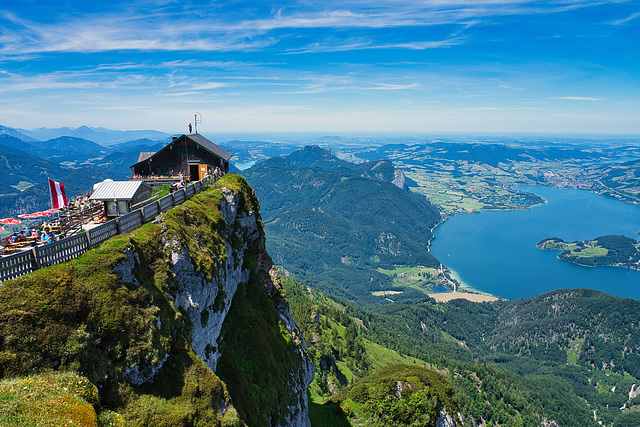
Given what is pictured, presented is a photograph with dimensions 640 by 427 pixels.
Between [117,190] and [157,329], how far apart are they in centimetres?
1331

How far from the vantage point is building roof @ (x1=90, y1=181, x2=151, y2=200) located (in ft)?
77.4

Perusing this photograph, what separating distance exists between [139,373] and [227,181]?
24.0m

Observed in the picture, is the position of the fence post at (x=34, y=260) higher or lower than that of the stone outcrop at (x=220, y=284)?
higher

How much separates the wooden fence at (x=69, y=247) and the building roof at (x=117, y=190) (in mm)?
2800

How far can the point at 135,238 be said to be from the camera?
59.2 ft

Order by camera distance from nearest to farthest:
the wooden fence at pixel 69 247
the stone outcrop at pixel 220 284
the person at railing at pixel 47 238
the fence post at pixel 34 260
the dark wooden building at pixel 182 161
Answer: the wooden fence at pixel 69 247 < the fence post at pixel 34 260 < the stone outcrop at pixel 220 284 < the person at railing at pixel 47 238 < the dark wooden building at pixel 182 161

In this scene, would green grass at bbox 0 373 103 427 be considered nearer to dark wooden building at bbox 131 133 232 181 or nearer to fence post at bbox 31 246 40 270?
fence post at bbox 31 246 40 270

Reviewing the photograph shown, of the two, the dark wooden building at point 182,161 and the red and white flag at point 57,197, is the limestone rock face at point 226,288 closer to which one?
the dark wooden building at point 182,161

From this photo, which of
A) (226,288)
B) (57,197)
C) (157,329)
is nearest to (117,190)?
(57,197)

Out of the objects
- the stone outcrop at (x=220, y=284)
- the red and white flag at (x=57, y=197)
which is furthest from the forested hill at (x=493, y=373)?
the red and white flag at (x=57, y=197)

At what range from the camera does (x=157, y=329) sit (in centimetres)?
1541

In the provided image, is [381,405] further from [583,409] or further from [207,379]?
[583,409]

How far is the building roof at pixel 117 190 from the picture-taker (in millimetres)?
23594

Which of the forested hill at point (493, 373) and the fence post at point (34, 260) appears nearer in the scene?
the fence post at point (34, 260)
